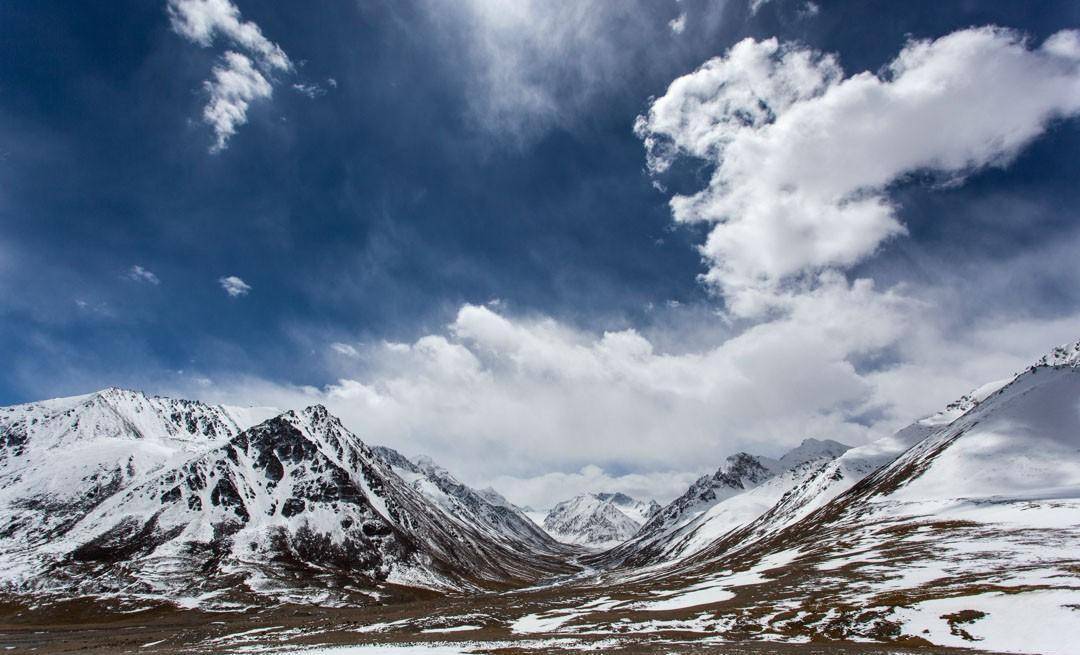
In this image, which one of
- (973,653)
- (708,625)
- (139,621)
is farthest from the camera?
(139,621)

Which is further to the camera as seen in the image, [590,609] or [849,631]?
[590,609]

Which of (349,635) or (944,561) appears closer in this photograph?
(349,635)

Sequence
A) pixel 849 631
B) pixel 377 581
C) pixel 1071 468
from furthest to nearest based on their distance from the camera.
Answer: pixel 377 581 < pixel 1071 468 < pixel 849 631

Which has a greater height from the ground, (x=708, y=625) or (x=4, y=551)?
(x=4, y=551)

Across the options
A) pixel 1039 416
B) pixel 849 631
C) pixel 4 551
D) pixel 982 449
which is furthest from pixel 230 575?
pixel 1039 416

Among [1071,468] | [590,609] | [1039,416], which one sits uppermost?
[1039,416]

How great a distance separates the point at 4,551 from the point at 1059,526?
299 m

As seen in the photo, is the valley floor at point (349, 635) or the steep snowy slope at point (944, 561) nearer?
the valley floor at point (349, 635)

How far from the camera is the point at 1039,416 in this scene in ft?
598

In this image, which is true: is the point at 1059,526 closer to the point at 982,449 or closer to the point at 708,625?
the point at 708,625

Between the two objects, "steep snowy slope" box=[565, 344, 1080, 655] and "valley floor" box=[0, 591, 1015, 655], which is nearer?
"valley floor" box=[0, 591, 1015, 655]

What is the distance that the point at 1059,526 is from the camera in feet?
302

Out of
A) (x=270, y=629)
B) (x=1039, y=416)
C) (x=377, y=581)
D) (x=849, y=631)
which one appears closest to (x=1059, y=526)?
(x=849, y=631)

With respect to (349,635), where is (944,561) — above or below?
above
